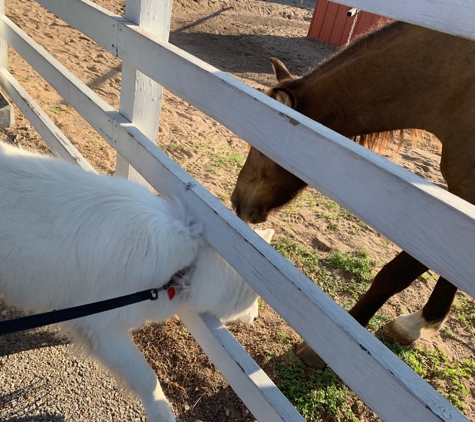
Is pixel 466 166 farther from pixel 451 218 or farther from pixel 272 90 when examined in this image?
pixel 451 218

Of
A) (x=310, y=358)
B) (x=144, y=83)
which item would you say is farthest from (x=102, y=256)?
(x=310, y=358)

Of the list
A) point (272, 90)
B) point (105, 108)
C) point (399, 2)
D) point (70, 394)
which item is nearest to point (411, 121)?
point (272, 90)

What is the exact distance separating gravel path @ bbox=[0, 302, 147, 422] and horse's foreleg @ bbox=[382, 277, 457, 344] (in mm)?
1784

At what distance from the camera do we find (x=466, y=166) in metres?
1.93

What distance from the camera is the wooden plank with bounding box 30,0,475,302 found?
2.88 feet

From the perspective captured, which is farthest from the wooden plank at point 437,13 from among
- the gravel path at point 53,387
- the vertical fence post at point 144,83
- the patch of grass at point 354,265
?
the patch of grass at point 354,265

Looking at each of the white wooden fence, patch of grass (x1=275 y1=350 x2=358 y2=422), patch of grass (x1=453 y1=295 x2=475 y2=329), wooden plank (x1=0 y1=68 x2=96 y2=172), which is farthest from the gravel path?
patch of grass (x1=453 y1=295 x2=475 y2=329)

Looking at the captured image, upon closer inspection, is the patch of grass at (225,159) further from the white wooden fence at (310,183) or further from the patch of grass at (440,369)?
the patch of grass at (440,369)

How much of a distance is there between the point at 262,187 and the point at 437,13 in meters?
1.50

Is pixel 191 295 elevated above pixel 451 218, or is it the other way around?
Answer: pixel 451 218

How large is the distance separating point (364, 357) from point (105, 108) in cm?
203

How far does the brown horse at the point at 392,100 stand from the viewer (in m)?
1.92

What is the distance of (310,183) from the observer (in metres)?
1.20

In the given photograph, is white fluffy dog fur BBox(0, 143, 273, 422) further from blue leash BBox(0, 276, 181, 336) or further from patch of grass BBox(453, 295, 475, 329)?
patch of grass BBox(453, 295, 475, 329)
